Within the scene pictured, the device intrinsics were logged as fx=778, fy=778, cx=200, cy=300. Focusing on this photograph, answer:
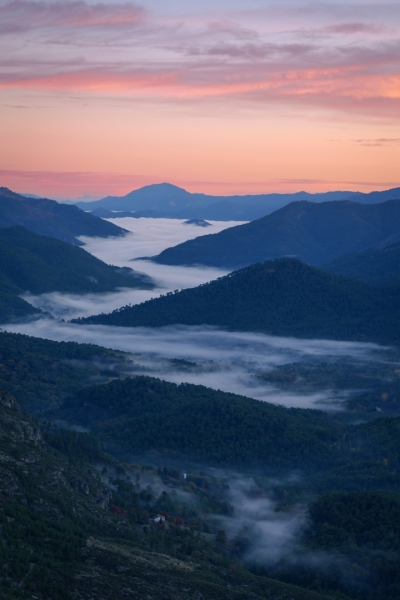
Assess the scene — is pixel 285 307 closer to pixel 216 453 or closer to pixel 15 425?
pixel 216 453

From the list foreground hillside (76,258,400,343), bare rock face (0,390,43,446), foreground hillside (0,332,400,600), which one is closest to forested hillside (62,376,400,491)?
foreground hillside (0,332,400,600)

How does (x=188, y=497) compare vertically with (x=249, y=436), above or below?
below

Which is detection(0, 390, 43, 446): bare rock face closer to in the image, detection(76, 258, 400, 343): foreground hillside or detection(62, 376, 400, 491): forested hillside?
detection(62, 376, 400, 491): forested hillside

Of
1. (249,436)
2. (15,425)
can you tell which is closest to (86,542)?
(15,425)

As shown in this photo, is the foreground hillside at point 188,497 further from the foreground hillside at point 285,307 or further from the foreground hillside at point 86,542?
the foreground hillside at point 285,307

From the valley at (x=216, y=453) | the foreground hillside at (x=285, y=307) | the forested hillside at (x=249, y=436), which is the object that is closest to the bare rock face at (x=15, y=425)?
the valley at (x=216, y=453)
